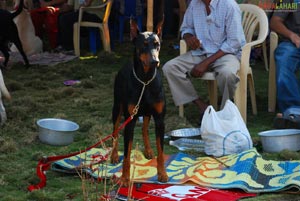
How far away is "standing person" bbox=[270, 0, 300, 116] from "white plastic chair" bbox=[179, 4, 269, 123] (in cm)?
22

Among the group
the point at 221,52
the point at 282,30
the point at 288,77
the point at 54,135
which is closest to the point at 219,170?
the point at 54,135

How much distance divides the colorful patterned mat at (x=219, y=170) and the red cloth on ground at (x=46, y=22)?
6263 mm

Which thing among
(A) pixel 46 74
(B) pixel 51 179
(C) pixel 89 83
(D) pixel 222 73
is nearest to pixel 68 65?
(A) pixel 46 74

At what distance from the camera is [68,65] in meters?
9.23

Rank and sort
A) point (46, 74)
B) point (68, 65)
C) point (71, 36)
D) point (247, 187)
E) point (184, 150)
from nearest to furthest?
point (247, 187), point (184, 150), point (46, 74), point (68, 65), point (71, 36)

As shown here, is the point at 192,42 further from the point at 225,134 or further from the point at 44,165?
the point at 44,165

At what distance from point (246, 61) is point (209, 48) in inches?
15.0

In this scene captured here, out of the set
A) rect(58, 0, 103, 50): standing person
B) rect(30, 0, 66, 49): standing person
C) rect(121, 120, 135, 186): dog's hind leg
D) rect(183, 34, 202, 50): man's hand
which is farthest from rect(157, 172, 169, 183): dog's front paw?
rect(30, 0, 66, 49): standing person

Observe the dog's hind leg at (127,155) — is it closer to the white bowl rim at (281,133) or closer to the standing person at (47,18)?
the white bowl rim at (281,133)

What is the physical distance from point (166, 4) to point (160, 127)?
773 cm

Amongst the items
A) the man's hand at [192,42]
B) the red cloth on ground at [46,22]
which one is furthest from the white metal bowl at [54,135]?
the red cloth on ground at [46,22]

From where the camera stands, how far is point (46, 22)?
35.8ft

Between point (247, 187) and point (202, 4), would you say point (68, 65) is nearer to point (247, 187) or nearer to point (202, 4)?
point (202, 4)

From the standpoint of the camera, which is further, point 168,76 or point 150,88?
point 168,76
